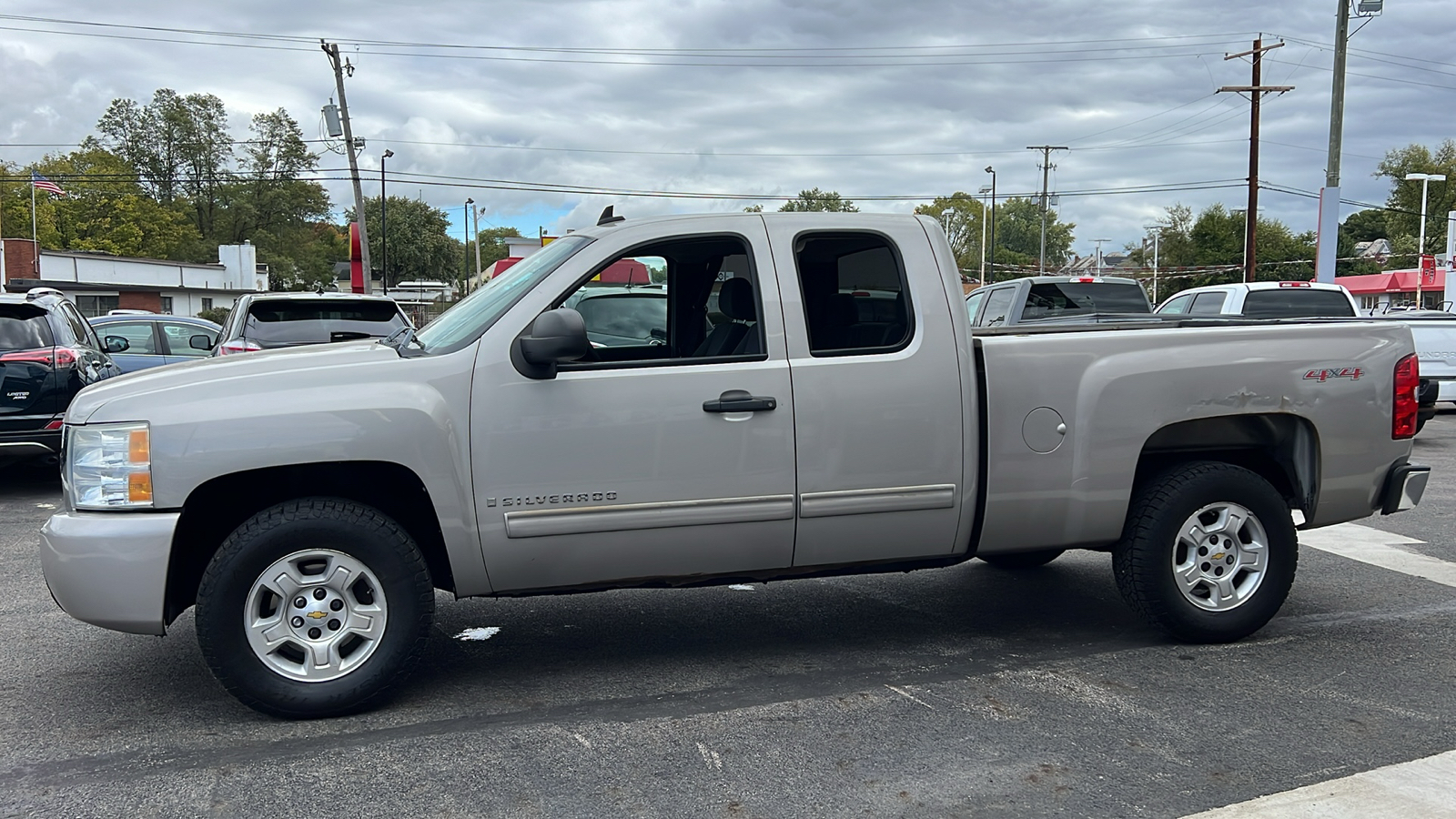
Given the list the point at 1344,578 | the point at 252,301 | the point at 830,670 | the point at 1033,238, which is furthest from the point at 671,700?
the point at 1033,238

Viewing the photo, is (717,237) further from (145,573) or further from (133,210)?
(133,210)

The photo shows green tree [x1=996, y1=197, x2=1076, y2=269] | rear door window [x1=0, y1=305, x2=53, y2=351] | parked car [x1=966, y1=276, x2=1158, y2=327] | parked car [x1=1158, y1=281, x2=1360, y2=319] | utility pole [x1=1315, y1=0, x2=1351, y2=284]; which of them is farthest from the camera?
green tree [x1=996, y1=197, x2=1076, y2=269]

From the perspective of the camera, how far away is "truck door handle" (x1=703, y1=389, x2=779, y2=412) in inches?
175

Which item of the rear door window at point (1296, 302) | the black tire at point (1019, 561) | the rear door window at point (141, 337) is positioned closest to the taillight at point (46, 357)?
the rear door window at point (141, 337)

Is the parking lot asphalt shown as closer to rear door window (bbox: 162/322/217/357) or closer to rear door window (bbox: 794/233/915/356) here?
rear door window (bbox: 794/233/915/356)

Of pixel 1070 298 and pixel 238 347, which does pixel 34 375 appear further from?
pixel 1070 298

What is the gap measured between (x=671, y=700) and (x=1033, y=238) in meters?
141

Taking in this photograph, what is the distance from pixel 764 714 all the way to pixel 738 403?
119 centimetres

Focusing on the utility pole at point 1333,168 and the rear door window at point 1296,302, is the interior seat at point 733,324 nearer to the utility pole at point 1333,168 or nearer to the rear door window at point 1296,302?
the rear door window at point 1296,302

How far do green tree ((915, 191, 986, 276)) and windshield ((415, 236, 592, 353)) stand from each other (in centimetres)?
9914

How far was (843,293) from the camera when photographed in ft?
15.8

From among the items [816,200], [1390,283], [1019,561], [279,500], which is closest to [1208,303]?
[1019,561]

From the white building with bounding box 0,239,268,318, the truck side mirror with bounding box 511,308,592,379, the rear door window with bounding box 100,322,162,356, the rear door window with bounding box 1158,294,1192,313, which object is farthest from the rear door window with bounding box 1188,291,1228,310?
the white building with bounding box 0,239,268,318

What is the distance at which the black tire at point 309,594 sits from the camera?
13.4 ft
